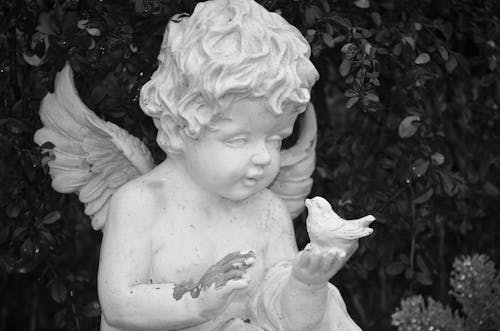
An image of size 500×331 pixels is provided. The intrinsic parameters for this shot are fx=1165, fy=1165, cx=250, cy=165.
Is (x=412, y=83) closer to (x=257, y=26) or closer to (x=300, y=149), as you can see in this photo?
(x=300, y=149)

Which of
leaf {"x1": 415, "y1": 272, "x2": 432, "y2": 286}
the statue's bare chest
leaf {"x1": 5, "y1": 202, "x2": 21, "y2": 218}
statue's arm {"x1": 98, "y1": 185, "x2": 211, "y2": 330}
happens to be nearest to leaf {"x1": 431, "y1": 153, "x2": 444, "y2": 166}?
leaf {"x1": 415, "y1": 272, "x2": 432, "y2": 286}

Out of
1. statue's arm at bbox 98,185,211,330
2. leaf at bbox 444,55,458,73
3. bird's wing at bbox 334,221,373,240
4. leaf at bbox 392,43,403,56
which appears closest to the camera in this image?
bird's wing at bbox 334,221,373,240

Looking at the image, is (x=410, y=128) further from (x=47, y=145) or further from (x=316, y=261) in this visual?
(x=47, y=145)

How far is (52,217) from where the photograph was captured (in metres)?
3.18

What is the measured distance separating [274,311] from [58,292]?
0.82 m

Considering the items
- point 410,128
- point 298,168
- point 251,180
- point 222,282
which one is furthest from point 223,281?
point 410,128

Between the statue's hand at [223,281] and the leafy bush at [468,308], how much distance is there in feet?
1.61

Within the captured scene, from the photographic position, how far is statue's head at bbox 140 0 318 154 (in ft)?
8.52

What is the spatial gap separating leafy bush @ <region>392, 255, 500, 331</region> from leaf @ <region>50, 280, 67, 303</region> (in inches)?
38.3

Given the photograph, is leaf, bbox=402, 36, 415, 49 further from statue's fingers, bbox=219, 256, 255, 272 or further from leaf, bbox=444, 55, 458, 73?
statue's fingers, bbox=219, 256, 255, 272

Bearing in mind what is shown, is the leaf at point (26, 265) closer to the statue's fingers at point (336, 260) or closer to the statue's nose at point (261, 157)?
the statue's nose at point (261, 157)

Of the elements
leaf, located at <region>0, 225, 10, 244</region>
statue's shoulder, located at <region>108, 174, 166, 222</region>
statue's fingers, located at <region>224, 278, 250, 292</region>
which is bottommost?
leaf, located at <region>0, 225, 10, 244</region>

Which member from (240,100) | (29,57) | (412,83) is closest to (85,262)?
(29,57)

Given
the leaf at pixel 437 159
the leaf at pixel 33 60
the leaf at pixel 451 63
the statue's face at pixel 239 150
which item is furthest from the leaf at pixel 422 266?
the leaf at pixel 33 60
